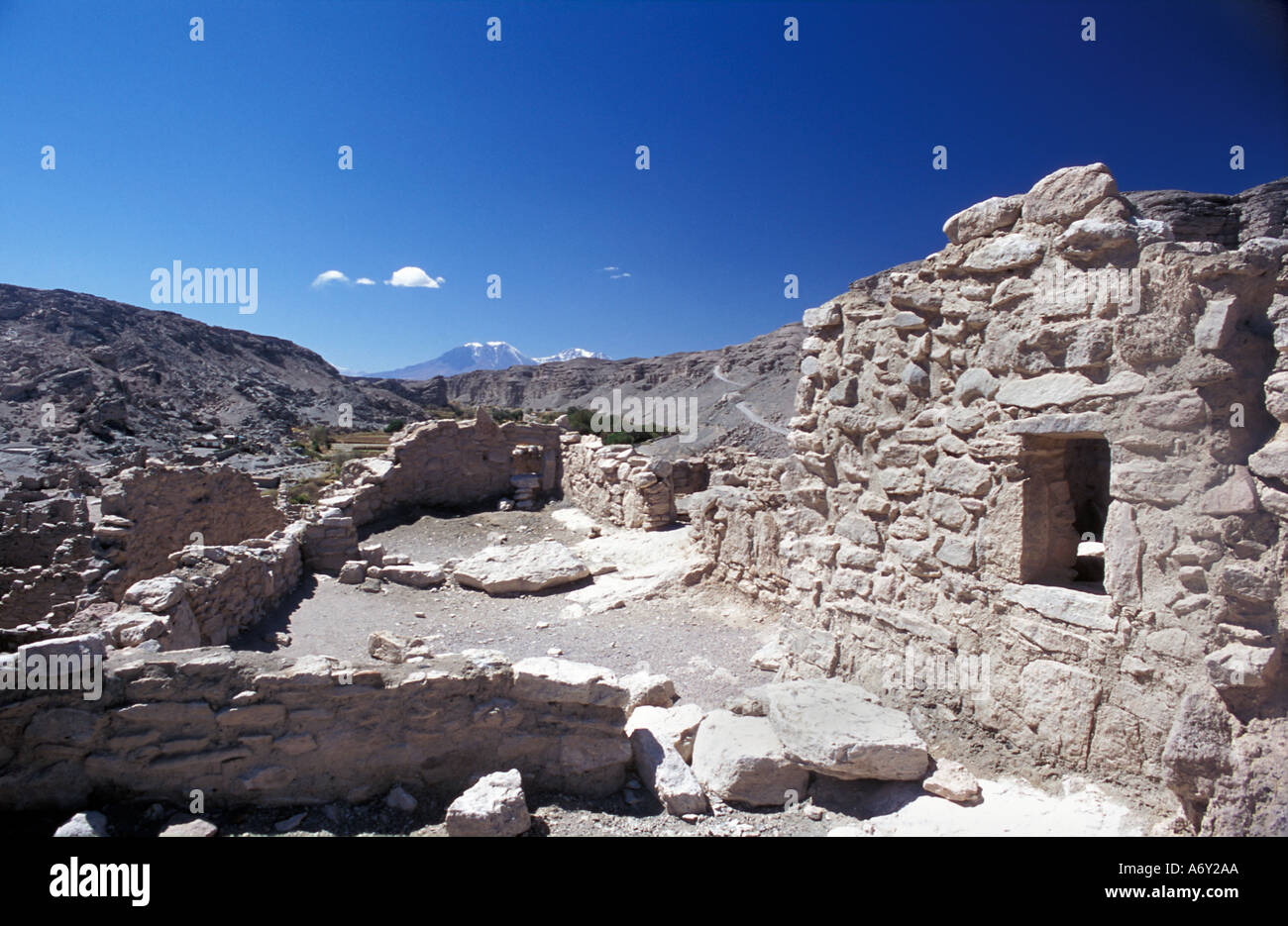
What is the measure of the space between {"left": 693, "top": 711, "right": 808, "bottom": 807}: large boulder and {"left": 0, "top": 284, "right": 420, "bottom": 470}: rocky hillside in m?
26.5

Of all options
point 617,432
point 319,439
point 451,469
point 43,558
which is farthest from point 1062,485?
point 319,439

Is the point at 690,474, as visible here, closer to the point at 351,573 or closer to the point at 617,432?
the point at 351,573

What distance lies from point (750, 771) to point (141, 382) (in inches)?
1852

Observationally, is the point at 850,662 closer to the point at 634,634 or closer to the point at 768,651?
the point at 768,651

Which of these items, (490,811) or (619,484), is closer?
(490,811)

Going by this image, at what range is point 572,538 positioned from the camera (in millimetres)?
11656

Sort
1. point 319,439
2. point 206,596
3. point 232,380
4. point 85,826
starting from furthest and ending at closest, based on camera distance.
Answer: point 232,380
point 319,439
point 206,596
point 85,826

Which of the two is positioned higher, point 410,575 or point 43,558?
point 43,558

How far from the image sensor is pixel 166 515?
850cm

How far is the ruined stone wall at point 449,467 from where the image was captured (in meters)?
12.7

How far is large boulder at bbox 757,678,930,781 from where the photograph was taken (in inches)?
139

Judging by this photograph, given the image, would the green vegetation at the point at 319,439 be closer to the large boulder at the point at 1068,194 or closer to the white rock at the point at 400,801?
the white rock at the point at 400,801
